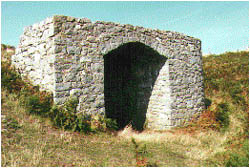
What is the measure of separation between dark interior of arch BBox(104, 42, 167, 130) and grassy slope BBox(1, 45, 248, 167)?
1584 mm

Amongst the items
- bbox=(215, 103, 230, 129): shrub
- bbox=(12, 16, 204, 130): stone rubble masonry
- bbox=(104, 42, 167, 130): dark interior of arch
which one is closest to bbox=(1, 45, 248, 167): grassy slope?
bbox=(215, 103, 230, 129): shrub

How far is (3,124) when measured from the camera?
174 inches

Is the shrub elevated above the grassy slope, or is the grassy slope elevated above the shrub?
the shrub

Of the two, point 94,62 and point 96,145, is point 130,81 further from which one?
point 96,145

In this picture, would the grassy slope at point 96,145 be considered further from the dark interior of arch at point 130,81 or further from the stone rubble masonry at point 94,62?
the dark interior of arch at point 130,81

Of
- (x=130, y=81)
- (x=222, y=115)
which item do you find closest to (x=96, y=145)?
(x=130, y=81)

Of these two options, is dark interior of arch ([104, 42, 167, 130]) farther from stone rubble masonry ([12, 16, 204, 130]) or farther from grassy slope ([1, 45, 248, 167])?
grassy slope ([1, 45, 248, 167])

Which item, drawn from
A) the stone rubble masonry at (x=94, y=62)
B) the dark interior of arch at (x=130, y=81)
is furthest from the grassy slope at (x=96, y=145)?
the dark interior of arch at (x=130, y=81)

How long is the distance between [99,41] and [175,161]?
359 cm

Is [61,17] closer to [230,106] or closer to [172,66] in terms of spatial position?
[172,66]

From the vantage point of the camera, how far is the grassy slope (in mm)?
3855

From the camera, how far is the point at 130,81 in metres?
8.25

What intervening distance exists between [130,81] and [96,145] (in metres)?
3.84

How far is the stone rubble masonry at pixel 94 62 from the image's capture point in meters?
5.36
